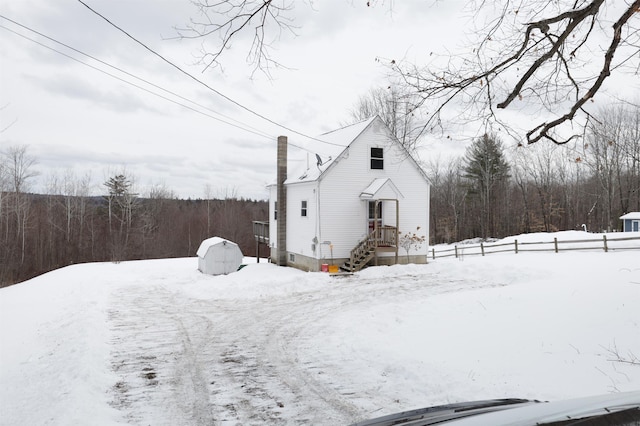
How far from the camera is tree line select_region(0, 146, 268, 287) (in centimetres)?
3722

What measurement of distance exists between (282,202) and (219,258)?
19.0ft

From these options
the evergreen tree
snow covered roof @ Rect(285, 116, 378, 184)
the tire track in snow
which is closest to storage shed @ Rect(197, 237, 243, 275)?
snow covered roof @ Rect(285, 116, 378, 184)

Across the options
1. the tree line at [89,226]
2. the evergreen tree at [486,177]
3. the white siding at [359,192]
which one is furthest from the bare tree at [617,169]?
the tree line at [89,226]

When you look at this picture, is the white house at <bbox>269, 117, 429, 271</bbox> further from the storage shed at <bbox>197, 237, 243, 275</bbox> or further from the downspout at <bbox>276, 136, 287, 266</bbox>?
the storage shed at <bbox>197, 237, 243, 275</bbox>

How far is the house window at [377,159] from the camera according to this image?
2117cm

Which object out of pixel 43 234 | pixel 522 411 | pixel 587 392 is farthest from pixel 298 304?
pixel 43 234

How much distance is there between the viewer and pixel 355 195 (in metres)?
20.6

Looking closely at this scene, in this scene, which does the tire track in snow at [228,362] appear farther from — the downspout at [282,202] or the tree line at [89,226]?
the tree line at [89,226]

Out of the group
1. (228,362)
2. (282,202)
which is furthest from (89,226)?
(228,362)

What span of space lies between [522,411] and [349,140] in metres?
19.2

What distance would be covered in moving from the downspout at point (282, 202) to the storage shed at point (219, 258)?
3.66 m

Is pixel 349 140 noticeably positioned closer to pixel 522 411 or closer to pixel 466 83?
pixel 466 83

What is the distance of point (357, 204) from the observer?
813 inches

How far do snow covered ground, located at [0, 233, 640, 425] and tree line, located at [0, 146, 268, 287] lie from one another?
25149 millimetres
